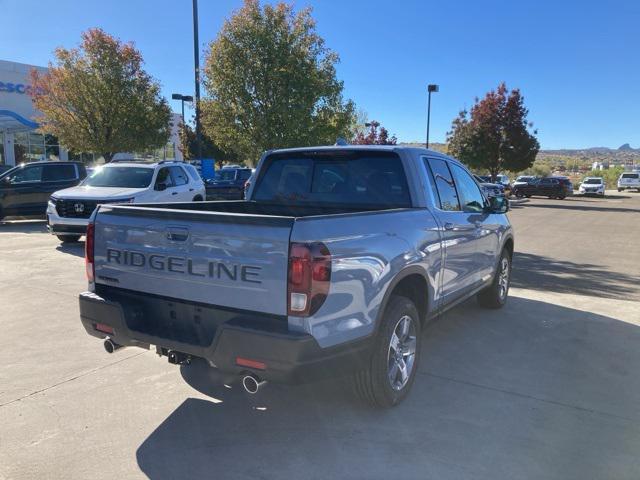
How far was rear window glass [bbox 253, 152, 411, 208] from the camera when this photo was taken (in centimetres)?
447

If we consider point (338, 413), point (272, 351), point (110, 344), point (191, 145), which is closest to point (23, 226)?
point (110, 344)

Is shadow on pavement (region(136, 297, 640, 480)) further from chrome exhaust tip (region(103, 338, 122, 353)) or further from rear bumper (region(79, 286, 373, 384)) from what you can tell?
chrome exhaust tip (region(103, 338, 122, 353))

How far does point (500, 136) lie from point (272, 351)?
116ft

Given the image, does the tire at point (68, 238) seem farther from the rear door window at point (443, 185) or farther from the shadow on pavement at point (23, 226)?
the rear door window at point (443, 185)

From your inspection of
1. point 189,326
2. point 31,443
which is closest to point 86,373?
point 31,443

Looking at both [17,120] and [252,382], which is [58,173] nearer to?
[252,382]

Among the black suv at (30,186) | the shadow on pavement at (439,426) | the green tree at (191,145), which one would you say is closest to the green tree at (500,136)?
the green tree at (191,145)

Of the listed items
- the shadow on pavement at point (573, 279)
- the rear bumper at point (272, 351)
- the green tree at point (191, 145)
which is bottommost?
the shadow on pavement at point (573, 279)

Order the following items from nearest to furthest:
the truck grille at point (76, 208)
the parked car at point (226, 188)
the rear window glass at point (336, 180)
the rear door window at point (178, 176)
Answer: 1. the rear window glass at point (336, 180)
2. the truck grille at point (76, 208)
3. the rear door window at point (178, 176)
4. the parked car at point (226, 188)

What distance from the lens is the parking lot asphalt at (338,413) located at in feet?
10.2

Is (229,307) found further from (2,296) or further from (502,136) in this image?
(502,136)

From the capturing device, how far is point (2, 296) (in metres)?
6.81

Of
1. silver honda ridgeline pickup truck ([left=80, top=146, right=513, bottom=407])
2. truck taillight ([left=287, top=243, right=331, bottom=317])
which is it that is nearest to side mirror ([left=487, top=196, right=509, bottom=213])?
silver honda ridgeline pickup truck ([left=80, top=146, right=513, bottom=407])

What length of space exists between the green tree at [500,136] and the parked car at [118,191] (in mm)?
26417
